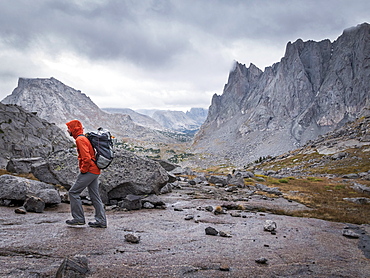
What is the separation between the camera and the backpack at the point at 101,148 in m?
10.4

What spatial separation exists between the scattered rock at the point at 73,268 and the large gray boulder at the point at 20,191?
31.3 feet

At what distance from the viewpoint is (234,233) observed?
39.1 ft

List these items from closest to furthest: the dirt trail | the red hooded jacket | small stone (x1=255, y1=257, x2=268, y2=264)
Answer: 1. the dirt trail
2. small stone (x1=255, y1=257, x2=268, y2=264)
3. the red hooded jacket

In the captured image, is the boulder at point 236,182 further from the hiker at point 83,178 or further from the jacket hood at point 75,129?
the jacket hood at point 75,129

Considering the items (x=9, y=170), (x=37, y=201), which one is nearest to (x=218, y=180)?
(x=37, y=201)

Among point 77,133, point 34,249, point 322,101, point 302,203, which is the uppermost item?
point 322,101

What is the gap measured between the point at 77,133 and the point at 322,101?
215 metres

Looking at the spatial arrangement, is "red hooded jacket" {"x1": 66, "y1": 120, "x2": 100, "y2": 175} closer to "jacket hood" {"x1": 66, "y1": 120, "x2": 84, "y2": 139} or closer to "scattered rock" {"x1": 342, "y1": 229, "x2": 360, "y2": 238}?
"jacket hood" {"x1": 66, "y1": 120, "x2": 84, "y2": 139}

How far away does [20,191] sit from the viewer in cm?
1367

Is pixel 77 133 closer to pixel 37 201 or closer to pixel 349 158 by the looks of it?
pixel 37 201

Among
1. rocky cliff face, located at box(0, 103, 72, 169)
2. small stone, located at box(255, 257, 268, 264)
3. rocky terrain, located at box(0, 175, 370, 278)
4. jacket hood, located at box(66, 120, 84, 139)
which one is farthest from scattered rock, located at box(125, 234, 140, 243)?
rocky cliff face, located at box(0, 103, 72, 169)

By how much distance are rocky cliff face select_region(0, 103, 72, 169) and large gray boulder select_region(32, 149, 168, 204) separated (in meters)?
31.1

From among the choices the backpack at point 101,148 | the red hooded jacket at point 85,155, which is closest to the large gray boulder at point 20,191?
the red hooded jacket at point 85,155

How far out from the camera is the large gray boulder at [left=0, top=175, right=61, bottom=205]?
13.4 metres
